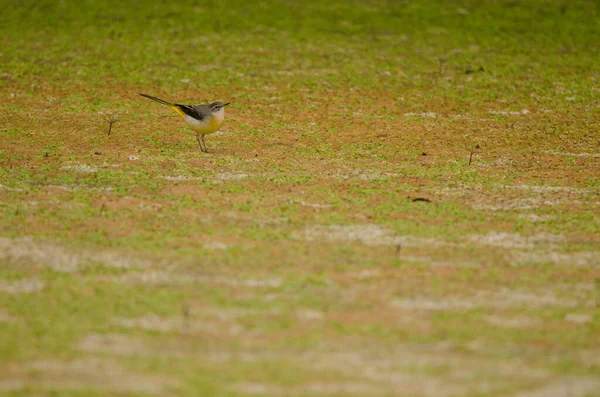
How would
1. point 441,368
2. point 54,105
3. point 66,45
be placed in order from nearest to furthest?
point 441,368 < point 54,105 < point 66,45

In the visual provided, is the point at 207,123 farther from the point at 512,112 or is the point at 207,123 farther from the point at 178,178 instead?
the point at 512,112

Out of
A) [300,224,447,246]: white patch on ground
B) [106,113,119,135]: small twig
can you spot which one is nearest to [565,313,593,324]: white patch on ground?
[300,224,447,246]: white patch on ground

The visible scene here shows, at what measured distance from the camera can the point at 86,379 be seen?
3.04 metres

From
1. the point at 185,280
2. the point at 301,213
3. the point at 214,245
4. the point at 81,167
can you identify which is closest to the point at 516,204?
the point at 301,213

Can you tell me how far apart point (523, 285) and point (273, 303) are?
4.10 feet

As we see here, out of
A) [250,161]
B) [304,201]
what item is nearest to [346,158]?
[250,161]

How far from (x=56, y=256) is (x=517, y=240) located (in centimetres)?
255

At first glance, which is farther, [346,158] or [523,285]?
[346,158]

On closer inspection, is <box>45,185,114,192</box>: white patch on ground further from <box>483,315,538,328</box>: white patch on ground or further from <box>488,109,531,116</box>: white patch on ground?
<box>488,109,531,116</box>: white patch on ground

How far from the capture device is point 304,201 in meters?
5.53

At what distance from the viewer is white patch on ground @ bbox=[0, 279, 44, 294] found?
392 centimetres

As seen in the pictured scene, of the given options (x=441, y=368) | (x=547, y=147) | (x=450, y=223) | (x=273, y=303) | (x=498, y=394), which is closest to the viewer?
(x=498, y=394)

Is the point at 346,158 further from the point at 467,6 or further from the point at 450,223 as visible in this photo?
the point at 467,6

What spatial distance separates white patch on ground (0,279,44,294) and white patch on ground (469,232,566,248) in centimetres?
239
